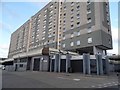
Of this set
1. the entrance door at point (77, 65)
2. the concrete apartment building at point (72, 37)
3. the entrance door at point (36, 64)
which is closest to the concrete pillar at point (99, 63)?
the concrete apartment building at point (72, 37)

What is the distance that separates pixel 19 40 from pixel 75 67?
67046 millimetres

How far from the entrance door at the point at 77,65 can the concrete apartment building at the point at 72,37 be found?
22 cm

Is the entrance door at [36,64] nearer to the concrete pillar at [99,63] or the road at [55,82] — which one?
the concrete pillar at [99,63]

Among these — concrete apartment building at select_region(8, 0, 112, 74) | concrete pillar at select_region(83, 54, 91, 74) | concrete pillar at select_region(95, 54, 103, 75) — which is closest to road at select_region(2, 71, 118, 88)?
concrete pillar at select_region(95, 54, 103, 75)

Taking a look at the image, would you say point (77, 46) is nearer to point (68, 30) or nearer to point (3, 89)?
point (68, 30)

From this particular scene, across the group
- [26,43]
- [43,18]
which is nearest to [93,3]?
[43,18]

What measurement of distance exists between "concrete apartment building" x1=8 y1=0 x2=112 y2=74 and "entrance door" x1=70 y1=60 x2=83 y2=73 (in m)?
0.22

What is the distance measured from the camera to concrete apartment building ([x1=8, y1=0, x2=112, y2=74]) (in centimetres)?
3444

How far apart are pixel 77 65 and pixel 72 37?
15312mm

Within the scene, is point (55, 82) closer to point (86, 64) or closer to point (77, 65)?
point (86, 64)

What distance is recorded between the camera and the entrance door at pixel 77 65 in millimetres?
32188

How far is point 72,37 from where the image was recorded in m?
46.3

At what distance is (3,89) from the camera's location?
29.4ft

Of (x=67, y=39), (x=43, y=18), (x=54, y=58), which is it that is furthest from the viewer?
(x=43, y=18)
